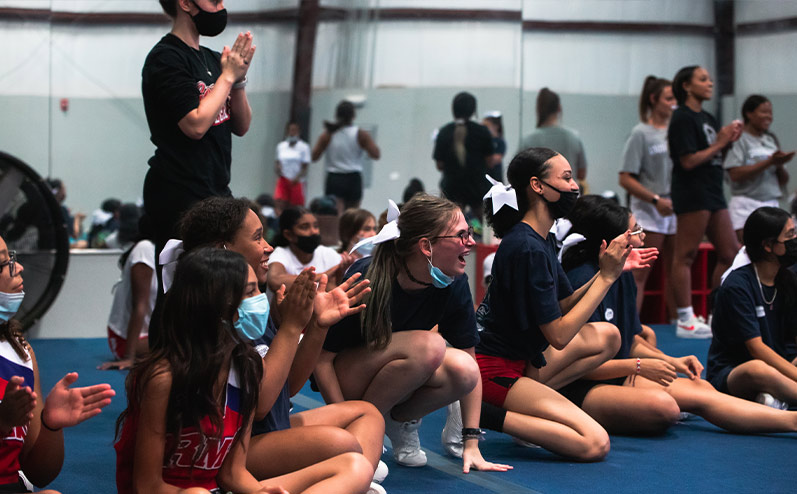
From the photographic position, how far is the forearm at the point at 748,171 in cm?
682

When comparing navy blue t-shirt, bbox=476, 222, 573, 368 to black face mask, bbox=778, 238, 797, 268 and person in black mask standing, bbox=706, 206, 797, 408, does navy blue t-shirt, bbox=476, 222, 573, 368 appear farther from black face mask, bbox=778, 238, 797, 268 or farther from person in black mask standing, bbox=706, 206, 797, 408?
black face mask, bbox=778, 238, 797, 268

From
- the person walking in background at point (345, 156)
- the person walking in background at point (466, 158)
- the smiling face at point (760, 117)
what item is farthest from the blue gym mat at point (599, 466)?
the person walking in background at point (345, 156)

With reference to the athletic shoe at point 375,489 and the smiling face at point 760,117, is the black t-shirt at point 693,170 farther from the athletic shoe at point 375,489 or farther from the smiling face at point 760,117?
the athletic shoe at point 375,489

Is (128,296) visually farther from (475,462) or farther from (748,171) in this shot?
(748,171)

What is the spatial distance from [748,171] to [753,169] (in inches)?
1.8

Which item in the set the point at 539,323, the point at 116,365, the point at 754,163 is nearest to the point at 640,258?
the point at 539,323

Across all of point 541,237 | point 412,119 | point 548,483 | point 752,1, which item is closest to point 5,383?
point 548,483

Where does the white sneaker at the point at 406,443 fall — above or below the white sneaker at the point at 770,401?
below

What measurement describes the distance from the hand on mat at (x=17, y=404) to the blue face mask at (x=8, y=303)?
0.27 metres

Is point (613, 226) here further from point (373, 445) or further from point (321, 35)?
point (321, 35)

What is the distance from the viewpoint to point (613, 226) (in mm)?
3922

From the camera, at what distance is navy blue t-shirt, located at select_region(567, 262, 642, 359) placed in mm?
3994

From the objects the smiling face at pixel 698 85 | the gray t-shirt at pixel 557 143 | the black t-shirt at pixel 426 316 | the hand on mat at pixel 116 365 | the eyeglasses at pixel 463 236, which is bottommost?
the hand on mat at pixel 116 365

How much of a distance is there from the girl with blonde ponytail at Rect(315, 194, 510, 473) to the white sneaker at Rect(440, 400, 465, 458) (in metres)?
0.18
